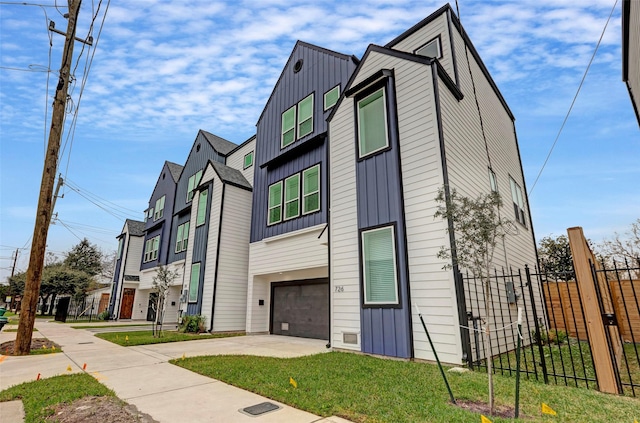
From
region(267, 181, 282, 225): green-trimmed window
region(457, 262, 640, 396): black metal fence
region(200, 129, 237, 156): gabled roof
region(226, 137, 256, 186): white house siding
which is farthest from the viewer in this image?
region(200, 129, 237, 156): gabled roof

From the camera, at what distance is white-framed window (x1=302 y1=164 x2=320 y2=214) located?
35.6 ft

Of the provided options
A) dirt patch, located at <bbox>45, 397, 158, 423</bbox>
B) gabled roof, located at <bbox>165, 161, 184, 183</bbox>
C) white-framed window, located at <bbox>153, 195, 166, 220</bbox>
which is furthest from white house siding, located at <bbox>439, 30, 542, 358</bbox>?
white-framed window, located at <bbox>153, 195, 166, 220</bbox>

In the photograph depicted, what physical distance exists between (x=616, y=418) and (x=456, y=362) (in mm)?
2487

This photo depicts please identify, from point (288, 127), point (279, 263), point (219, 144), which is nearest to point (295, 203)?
point (279, 263)

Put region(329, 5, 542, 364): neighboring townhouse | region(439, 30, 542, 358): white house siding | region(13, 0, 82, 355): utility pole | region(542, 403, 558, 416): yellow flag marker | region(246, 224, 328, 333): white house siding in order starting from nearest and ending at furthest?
region(542, 403, 558, 416): yellow flag marker
region(329, 5, 542, 364): neighboring townhouse
region(439, 30, 542, 358): white house siding
region(13, 0, 82, 355): utility pole
region(246, 224, 328, 333): white house siding

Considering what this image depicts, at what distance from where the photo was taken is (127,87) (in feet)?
34.9

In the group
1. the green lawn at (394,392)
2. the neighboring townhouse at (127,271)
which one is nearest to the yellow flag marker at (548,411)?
the green lawn at (394,392)

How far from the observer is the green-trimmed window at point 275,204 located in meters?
12.3

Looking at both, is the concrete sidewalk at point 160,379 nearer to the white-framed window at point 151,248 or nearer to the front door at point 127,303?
the white-framed window at point 151,248

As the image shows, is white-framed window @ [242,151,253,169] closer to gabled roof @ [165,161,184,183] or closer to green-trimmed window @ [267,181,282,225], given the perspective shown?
green-trimmed window @ [267,181,282,225]

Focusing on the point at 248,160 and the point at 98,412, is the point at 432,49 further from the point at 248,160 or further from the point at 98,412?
the point at 98,412

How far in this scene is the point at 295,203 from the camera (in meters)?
11.6

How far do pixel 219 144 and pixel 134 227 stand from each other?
43.9ft

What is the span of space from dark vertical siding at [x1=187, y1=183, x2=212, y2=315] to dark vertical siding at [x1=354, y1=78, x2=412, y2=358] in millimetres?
9072
